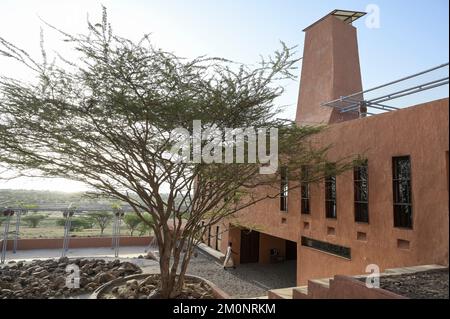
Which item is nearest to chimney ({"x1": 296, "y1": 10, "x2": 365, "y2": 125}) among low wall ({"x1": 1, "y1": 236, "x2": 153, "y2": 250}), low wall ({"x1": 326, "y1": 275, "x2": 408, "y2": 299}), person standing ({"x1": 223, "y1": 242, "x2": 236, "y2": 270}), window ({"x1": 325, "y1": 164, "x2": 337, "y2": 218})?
window ({"x1": 325, "y1": 164, "x2": 337, "y2": 218})

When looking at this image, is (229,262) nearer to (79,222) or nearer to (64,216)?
(64,216)

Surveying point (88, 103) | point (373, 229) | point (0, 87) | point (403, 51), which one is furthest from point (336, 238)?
point (0, 87)

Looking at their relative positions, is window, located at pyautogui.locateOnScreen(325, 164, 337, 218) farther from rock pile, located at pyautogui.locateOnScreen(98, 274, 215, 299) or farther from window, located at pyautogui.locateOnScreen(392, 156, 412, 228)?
rock pile, located at pyautogui.locateOnScreen(98, 274, 215, 299)

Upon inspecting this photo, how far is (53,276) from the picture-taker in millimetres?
12156

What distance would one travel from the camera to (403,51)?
5.68 meters

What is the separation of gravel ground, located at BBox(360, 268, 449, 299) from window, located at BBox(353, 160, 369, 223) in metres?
3.06

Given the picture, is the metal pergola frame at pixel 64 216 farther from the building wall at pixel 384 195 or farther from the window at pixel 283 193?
the building wall at pixel 384 195

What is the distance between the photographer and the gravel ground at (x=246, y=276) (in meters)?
12.3

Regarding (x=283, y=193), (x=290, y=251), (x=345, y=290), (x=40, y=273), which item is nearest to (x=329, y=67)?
(x=283, y=193)

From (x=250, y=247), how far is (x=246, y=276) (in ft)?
9.83

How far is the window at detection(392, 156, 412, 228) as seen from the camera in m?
6.92

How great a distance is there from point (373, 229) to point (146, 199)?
590cm

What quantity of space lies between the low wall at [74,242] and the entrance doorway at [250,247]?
8.88 metres
